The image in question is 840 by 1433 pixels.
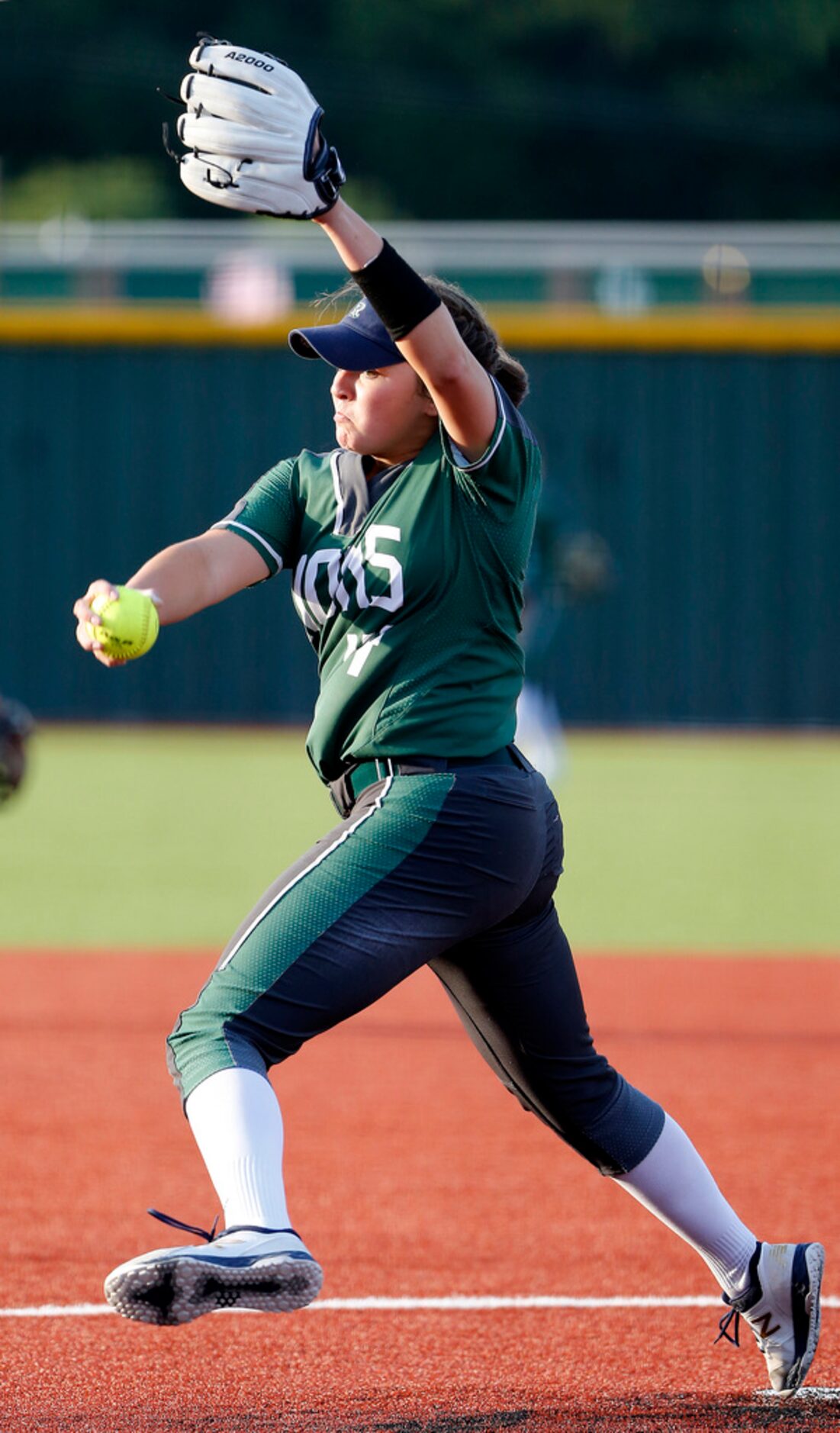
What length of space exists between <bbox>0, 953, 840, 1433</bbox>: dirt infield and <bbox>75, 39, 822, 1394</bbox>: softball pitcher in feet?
1.36

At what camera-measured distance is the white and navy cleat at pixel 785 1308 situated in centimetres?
345

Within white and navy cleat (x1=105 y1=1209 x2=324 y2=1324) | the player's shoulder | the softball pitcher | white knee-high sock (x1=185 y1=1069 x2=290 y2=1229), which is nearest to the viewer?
white and navy cleat (x1=105 y1=1209 x2=324 y2=1324)

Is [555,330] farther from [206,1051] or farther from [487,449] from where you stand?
[206,1051]

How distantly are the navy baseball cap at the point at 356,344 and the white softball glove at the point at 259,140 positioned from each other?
9.7 inches

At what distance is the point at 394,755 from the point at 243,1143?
67cm

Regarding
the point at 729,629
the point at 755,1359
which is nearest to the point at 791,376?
the point at 729,629

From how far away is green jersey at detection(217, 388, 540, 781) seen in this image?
10.4ft

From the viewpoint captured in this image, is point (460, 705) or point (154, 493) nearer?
point (460, 705)

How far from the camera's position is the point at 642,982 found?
8.01m

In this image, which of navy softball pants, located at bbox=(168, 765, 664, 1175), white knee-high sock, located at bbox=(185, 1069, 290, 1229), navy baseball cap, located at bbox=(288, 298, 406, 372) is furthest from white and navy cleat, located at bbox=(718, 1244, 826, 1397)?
navy baseball cap, located at bbox=(288, 298, 406, 372)

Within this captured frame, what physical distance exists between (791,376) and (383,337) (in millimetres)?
16385

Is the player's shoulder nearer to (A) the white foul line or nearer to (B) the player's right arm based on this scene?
(B) the player's right arm

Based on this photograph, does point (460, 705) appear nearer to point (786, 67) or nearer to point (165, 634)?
point (165, 634)

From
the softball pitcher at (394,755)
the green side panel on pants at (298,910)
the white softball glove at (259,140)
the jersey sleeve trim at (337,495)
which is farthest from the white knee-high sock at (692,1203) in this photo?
the white softball glove at (259,140)
